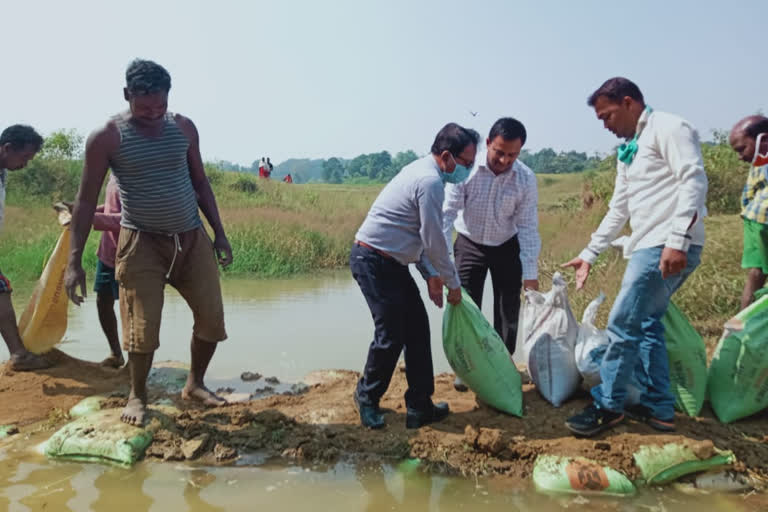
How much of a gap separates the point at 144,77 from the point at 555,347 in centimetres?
246

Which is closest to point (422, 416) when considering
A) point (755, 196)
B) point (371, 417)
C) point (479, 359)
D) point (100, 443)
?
point (371, 417)

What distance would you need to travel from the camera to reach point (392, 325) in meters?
3.06

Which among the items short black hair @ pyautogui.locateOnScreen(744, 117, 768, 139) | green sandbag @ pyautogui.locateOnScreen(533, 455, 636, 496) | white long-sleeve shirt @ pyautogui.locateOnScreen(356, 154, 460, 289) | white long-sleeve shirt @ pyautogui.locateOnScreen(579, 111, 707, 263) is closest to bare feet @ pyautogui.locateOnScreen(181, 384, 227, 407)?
white long-sleeve shirt @ pyautogui.locateOnScreen(356, 154, 460, 289)

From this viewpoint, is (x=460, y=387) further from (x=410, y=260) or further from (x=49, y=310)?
→ (x=49, y=310)

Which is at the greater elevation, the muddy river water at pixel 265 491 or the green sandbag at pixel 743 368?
the green sandbag at pixel 743 368

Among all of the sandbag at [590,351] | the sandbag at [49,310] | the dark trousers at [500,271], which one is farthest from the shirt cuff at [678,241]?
the sandbag at [49,310]

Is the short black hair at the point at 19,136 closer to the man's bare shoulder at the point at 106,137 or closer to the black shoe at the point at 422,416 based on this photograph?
the man's bare shoulder at the point at 106,137

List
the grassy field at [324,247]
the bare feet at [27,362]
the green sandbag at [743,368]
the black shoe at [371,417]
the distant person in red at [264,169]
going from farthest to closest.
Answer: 1. the distant person in red at [264,169]
2. the grassy field at [324,247]
3. the bare feet at [27,362]
4. the black shoe at [371,417]
5. the green sandbag at [743,368]

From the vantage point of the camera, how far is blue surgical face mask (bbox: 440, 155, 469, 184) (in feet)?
9.95

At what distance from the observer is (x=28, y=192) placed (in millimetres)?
16891

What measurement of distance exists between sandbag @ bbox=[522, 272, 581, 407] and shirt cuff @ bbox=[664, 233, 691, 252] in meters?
0.73

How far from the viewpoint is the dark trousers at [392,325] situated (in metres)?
3.06

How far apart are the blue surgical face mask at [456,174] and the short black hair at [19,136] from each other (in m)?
2.58

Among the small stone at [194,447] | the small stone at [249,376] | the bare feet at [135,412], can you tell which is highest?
the bare feet at [135,412]
